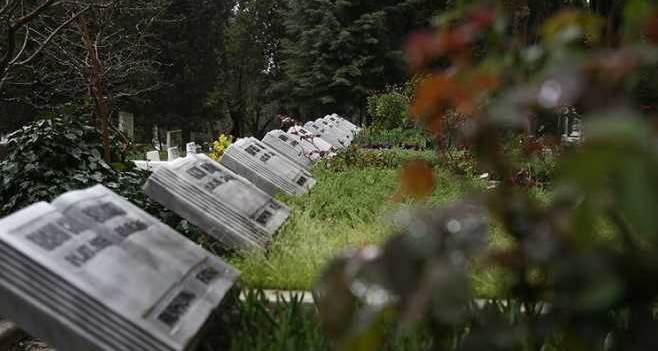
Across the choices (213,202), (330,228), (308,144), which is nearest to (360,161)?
(308,144)

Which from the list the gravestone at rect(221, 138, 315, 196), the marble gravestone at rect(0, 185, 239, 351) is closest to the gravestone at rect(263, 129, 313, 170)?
the gravestone at rect(221, 138, 315, 196)

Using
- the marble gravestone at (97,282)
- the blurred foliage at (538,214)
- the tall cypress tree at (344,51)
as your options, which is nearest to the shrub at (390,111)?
the tall cypress tree at (344,51)

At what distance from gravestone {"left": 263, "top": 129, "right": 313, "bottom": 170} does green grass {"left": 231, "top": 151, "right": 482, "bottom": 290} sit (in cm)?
111

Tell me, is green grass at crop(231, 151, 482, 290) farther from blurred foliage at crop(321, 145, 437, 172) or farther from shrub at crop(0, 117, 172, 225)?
blurred foliage at crop(321, 145, 437, 172)

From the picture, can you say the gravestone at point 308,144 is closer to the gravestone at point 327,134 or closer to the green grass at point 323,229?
the gravestone at point 327,134

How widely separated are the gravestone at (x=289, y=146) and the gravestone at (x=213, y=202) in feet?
13.3

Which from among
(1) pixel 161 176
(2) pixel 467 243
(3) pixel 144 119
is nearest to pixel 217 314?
(1) pixel 161 176

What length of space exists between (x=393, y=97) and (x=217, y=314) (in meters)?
17.3

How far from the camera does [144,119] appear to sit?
104 ft

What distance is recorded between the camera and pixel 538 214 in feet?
3.45

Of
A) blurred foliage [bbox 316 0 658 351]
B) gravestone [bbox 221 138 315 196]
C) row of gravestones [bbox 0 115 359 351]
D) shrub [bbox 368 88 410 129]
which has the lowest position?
shrub [bbox 368 88 410 129]

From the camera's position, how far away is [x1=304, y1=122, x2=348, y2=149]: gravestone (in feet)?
49.1

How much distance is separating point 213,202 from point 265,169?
3.13 m

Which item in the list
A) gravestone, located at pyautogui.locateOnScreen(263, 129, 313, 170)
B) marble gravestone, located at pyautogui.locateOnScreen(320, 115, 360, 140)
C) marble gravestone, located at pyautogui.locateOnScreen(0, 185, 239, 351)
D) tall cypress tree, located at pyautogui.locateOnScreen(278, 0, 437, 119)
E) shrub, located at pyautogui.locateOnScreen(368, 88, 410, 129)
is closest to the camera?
marble gravestone, located at pyautogui.locateOnScreen(0, 185, 239, 351)
